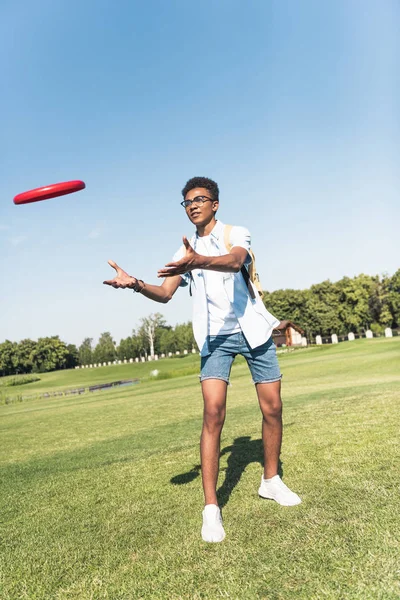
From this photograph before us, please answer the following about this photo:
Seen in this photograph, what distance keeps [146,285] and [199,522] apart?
1916mm

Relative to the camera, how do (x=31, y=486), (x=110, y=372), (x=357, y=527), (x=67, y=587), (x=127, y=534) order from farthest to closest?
(x=110, y=372)
(x=31, y=486)
(x=127, y=534)
(x=357, y=527)
(x=67, y=587)

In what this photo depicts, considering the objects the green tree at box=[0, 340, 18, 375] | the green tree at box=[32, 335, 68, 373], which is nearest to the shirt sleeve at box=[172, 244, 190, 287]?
the green tree at box=[0, 340, 18, 375]

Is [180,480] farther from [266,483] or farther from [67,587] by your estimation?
[67,587]

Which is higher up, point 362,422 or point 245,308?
point 245,308

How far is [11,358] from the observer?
388 ft

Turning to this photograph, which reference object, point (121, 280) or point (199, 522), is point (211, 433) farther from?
point (121, 280)

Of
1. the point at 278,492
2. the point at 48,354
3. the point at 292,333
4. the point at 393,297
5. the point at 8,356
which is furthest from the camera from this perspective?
the point at 48,354

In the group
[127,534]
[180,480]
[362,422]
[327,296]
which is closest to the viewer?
[127,534]

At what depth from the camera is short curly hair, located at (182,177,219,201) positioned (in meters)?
4.10

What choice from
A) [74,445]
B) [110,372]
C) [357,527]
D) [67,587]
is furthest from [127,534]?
[110,372]

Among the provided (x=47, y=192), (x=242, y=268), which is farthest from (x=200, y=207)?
(x=47, y=192)

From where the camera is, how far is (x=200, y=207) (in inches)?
160

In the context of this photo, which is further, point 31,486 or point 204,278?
point 31,486

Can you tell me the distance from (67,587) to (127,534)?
2.58 ft
